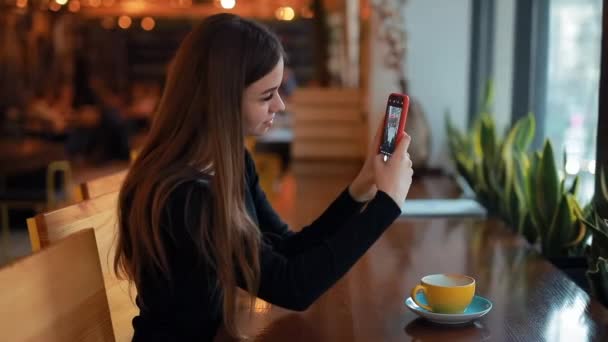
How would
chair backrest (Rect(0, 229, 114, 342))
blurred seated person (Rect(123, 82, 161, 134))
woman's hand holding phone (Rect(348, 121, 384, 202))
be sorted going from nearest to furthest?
chair backrest (Rect(0, 229, 114, 342)) → woman's hand holding phone (Rect(348, 121, 384, 202)) → blurred seated person (Rect(123, 82, 161, 134))

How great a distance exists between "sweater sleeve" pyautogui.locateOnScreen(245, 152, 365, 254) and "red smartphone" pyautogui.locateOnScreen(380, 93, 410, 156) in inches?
7.2

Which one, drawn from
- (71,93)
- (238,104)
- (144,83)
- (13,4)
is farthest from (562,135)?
(144,83)

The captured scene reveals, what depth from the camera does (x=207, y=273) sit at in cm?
99

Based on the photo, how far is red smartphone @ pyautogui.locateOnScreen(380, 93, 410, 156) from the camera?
1092 mm

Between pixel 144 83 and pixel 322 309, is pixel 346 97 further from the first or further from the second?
pixel 144 83

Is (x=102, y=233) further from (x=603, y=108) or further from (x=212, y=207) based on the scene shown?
(x=603, y=108)

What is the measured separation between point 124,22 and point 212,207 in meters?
9.73

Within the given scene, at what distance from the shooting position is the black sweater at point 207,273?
0.97m

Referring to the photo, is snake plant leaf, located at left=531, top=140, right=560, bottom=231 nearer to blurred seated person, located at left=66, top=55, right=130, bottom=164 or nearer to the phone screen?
the phone screen

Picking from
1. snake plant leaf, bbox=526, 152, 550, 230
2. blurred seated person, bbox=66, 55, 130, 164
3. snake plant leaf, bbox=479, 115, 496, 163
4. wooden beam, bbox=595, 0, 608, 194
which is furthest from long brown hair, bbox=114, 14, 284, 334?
blurred seated person, bbox=66, 55, 130, 164

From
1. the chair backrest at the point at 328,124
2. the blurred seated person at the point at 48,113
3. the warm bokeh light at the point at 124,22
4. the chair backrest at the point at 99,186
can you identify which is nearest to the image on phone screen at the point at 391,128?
the chair backrest at the point at 99,186

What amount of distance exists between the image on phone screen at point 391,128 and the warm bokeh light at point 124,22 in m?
9.34

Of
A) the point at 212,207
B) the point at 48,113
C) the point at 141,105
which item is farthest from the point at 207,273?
the point at 141,105

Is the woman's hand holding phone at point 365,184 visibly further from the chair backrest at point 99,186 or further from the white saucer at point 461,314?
the chair backrest at point 99,186
